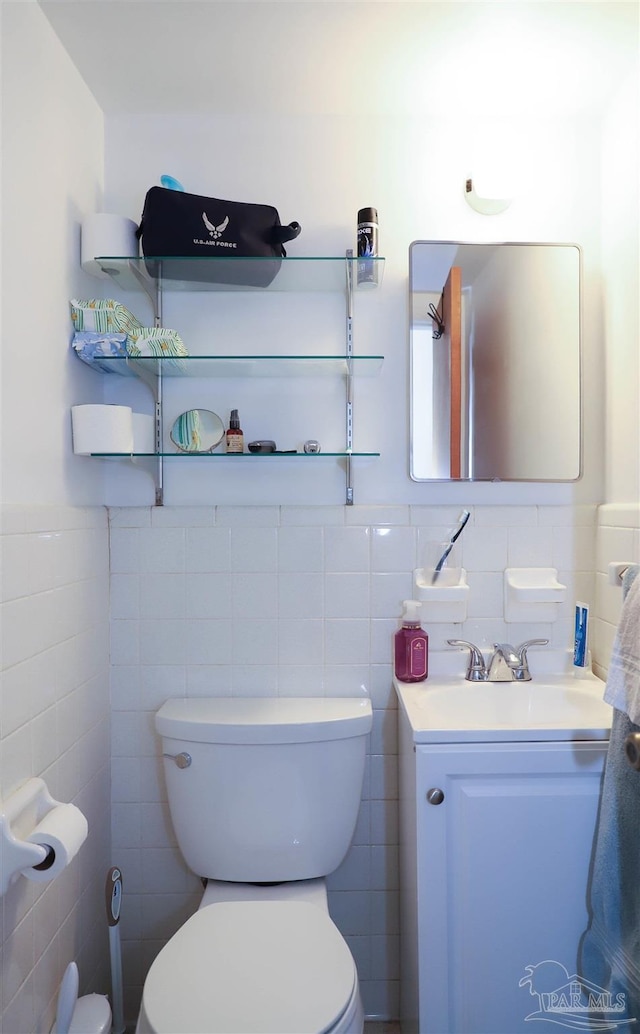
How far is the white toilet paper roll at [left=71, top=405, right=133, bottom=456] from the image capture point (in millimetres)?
1507

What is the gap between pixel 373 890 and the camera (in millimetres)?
1757

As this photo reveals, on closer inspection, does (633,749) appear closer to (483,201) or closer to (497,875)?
(497,875)

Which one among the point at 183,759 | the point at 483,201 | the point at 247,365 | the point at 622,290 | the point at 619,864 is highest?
→ the point at 483,201

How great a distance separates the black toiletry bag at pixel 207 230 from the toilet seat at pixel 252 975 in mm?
1433

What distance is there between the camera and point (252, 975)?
1.19 meters

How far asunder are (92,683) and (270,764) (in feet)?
1.54

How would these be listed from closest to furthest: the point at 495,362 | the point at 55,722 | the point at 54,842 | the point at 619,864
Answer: the point at 54,842, the point at 619,864, the point at 55,722, the point at 495,362

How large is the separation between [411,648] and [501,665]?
0.23m

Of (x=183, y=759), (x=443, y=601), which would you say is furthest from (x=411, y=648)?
(x=183, y=759)

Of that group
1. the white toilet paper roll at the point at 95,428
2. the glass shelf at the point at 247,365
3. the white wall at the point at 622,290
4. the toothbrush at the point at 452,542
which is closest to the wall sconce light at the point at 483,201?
the white wall at the point at 622,290

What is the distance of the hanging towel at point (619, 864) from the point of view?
4.09 feet

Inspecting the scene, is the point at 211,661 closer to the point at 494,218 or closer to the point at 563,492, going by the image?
the point at 563,492

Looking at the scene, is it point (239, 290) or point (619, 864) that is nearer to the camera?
point (619, 864)

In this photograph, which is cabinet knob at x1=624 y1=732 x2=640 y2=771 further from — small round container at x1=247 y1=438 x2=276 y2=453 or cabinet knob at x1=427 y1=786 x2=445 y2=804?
small round container at x1=247 y1=438 x2=276 y2=453
